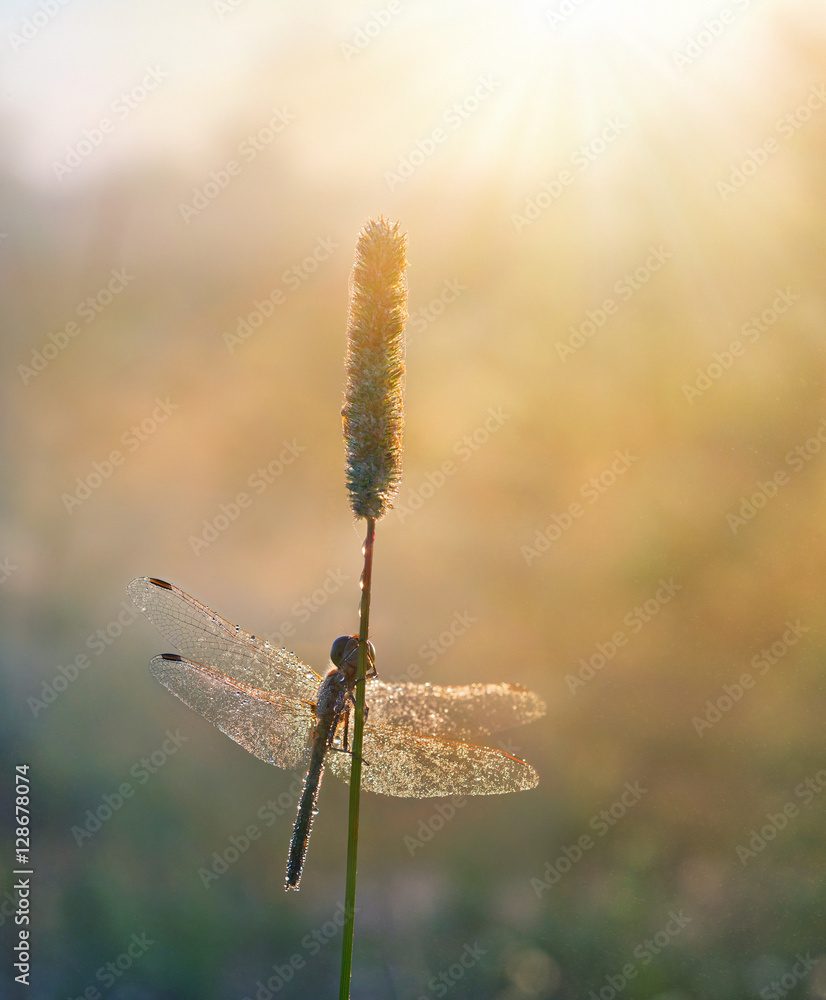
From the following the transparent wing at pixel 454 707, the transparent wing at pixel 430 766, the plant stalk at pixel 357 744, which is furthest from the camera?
the transparent wing at pixel 454 707

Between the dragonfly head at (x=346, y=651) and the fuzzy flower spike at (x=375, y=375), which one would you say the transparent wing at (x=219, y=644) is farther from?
the fuzzy flower spike at (x=375, y=375)

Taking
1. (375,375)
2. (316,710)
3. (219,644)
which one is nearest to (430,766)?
(316,710)

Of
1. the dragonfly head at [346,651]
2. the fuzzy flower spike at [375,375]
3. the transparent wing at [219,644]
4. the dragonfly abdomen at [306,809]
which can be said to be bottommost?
the dragonfly abdomen at [306,809]

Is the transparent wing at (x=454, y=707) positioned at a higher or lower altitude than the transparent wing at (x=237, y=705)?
higher

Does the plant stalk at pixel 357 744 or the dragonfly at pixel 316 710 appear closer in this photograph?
the plant stalk at pixel 357 744

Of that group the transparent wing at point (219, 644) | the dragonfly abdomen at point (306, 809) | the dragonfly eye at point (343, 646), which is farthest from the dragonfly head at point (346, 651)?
the transparent wing at point (219, 644)

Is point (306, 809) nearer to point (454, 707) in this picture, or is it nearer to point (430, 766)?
point (430, 766)

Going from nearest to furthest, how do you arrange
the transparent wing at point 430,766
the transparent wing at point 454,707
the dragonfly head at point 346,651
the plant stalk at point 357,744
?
the plant stalk at point 357,744
the dragonfly head at point 346,651
the transparent wing at point 430,766
the transparent wing at point 454,707
